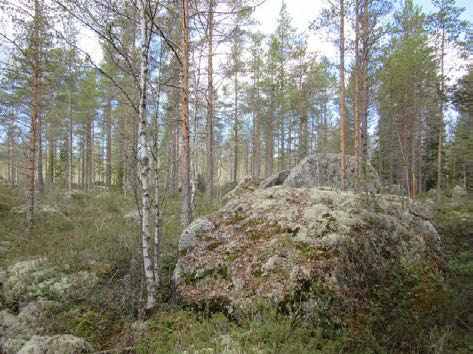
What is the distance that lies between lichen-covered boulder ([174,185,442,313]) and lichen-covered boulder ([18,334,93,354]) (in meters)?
1.23

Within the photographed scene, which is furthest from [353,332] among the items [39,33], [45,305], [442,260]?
[39,33]

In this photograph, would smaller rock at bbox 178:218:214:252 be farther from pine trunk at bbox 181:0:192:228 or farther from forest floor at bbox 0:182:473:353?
pine trunk at bbox 181:0:192:228

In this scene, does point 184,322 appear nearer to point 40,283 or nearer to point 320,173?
point 40,283

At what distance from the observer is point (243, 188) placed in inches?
500

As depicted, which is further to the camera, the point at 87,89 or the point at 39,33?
the point at 87,89

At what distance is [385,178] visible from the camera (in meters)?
23.7

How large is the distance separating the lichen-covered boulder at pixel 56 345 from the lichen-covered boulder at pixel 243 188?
955 cm

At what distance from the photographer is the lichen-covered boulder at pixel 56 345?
8.55ft

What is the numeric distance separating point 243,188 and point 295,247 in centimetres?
912

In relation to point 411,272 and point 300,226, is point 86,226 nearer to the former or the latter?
point 300,226

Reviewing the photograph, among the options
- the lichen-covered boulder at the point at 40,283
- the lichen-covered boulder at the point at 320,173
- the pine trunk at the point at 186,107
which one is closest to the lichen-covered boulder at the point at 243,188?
the lichen-covered boulder at the point at 320,173

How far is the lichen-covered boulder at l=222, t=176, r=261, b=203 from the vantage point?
12.3 metres

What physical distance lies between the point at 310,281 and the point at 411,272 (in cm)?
149

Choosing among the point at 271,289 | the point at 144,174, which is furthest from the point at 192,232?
the point at 271,289
